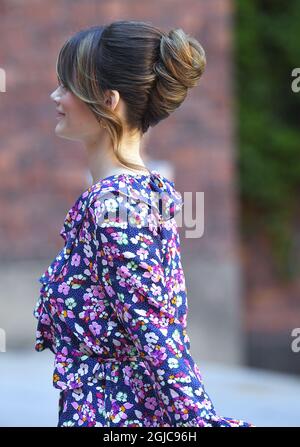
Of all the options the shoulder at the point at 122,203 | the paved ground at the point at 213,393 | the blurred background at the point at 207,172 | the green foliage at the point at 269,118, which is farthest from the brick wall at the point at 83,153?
the shoulder at the point at 122,203

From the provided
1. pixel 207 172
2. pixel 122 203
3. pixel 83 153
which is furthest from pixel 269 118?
pixel 122 203

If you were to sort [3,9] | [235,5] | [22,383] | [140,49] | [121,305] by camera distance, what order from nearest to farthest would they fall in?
[121,305]
[140,49]
[22,383]
[3,9]
[235,5]

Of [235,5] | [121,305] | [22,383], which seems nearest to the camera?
[121,305]

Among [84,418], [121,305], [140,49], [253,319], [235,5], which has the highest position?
[235,5]

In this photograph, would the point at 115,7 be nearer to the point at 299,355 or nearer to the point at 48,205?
the point at 48,205

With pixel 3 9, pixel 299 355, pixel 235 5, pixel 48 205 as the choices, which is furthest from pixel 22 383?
pixel 235 5

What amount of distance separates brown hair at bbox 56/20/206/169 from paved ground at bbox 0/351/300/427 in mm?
2427

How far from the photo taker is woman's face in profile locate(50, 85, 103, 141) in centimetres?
221

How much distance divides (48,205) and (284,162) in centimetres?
242

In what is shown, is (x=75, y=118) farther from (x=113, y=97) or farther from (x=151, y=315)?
(x=151, y=315)

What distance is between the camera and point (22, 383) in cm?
529

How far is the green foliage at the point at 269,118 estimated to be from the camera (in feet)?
25.9

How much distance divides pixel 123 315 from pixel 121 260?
0.36 feet

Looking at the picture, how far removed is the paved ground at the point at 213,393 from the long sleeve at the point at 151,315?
2.42m
